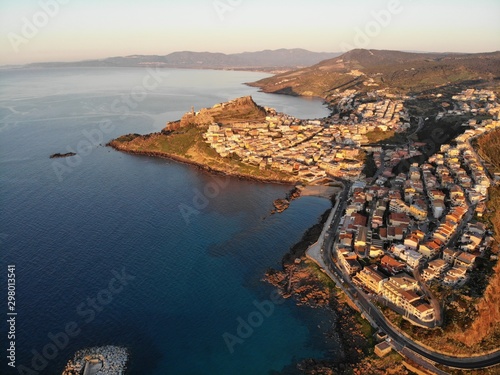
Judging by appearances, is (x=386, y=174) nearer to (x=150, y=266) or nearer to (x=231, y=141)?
(x=231, y=141)

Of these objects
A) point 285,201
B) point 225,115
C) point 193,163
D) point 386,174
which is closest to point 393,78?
point 225,115

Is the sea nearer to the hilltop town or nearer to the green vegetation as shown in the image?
the green vegetation

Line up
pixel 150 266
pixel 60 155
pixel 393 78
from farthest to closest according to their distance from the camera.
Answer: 1. pixel 393 78
2. pixel 60 155
3. pixel 150 266

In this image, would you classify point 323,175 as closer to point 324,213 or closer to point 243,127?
point 324,213

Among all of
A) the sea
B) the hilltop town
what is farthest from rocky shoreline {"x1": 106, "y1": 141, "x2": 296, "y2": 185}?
the sea

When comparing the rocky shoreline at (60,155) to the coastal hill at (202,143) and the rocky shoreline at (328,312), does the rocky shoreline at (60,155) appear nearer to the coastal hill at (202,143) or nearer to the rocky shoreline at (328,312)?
the coastal hill at (202,143)

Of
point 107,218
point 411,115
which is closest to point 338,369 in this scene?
point 107,218
